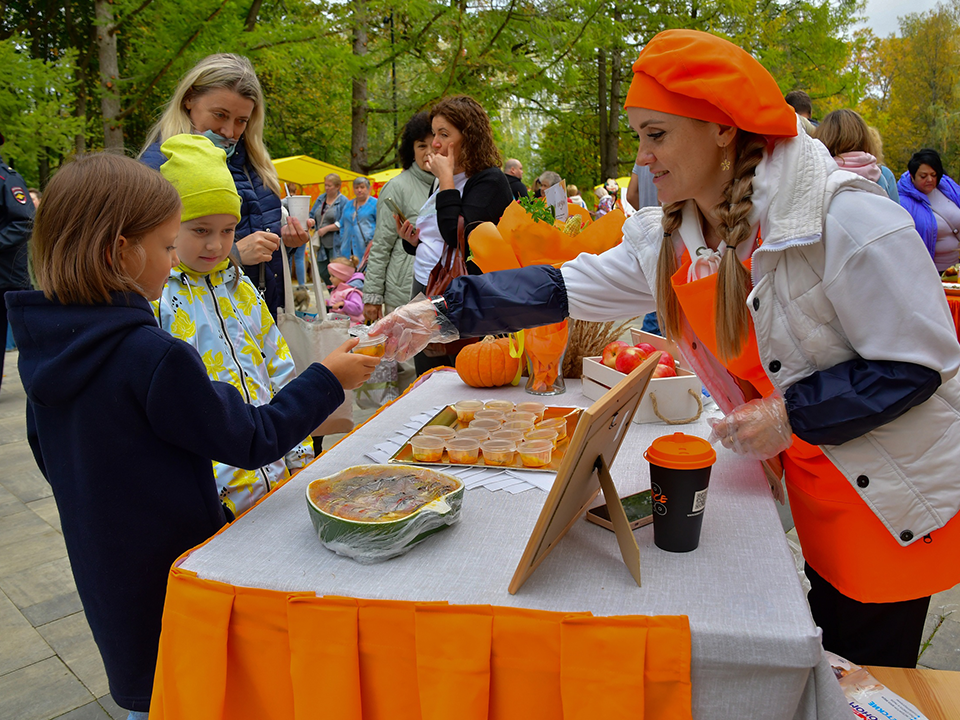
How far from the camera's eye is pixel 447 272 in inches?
140

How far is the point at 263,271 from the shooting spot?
2.79 m

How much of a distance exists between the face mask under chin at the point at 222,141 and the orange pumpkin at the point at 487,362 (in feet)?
4.11

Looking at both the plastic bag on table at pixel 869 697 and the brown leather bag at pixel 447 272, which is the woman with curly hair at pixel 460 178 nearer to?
the brown leather bag at pixel 447 272

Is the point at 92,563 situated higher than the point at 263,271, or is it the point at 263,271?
the point at 263,271

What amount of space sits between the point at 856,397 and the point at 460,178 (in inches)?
108

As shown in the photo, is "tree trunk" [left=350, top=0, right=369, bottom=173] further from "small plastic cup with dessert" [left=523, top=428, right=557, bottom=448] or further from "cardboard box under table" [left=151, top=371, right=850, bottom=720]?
"cardboard box under table" [left=151, top=371, right=850, bottom=720]

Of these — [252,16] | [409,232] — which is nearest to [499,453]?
[409,232]

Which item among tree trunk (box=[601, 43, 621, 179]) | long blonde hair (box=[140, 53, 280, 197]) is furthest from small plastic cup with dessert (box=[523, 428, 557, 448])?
tree trunk (box=[601, 43, 621, 179])

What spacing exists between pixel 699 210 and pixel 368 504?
1.04 m

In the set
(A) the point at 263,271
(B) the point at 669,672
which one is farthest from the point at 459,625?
(A) the point at 263,271

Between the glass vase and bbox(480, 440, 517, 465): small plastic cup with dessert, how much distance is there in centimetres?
61

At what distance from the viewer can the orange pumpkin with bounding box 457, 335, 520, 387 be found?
2.39m

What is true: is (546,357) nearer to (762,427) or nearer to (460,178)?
(762,427)

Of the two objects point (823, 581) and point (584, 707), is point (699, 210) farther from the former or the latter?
point (584, 707)
